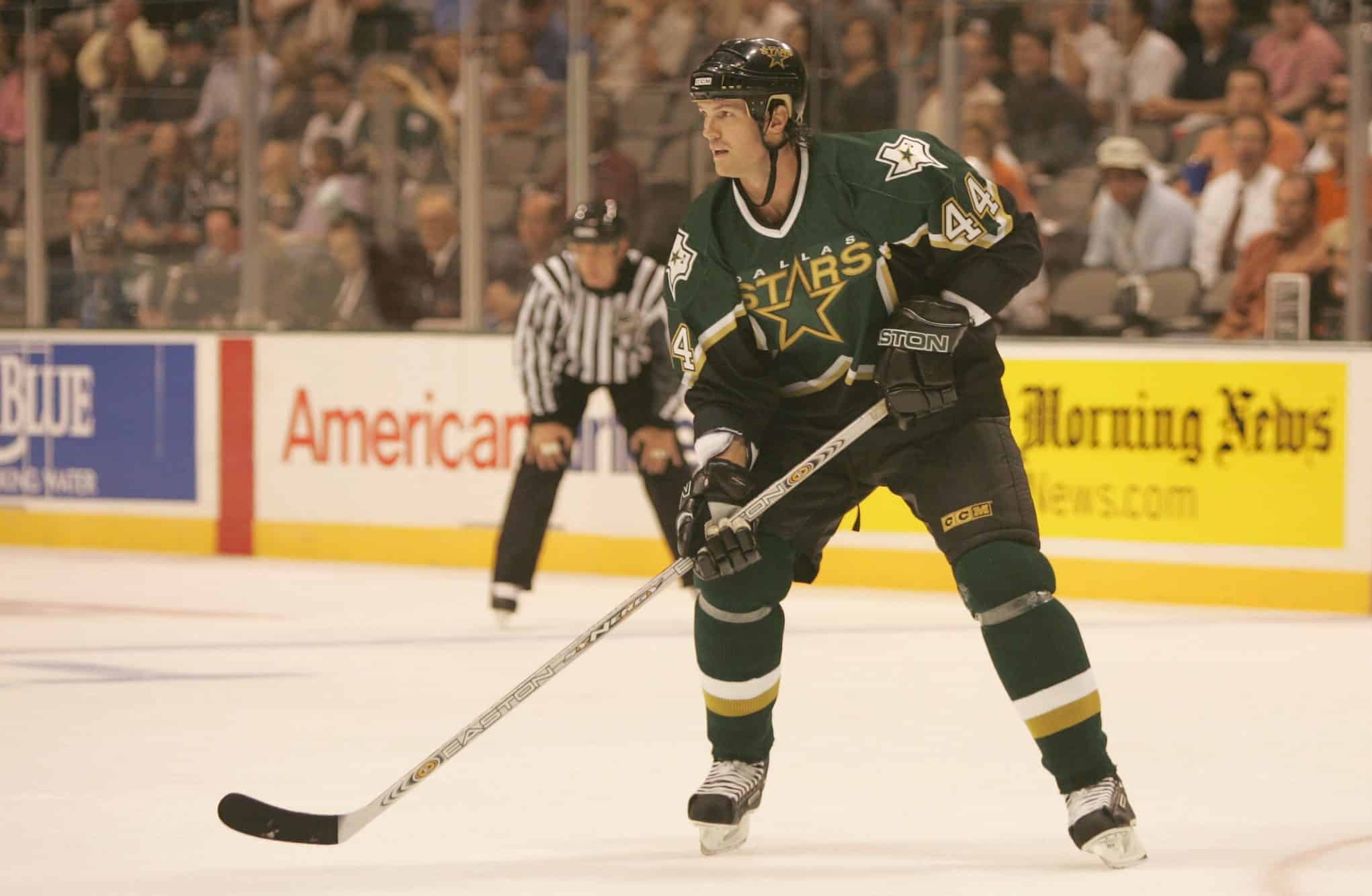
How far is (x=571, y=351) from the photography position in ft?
21.2

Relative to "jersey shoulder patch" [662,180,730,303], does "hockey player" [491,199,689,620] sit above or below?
below

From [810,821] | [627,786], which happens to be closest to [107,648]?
[627,786]

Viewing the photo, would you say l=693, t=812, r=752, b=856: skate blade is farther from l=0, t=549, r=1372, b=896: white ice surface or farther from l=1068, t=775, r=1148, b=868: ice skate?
l=1068, t=775, r=1148, b=868: ice skate

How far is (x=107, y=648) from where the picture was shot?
5.87 m

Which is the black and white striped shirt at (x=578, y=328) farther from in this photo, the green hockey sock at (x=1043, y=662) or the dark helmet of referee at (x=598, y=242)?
the green hockey sock at (x=1043, y=662)

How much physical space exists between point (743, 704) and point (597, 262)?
3143 mm

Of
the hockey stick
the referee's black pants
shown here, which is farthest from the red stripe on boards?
the hockey stick

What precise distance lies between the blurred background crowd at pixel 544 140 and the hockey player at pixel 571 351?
1.24m

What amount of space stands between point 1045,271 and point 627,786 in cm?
378

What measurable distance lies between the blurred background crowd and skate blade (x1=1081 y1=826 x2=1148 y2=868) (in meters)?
3.86

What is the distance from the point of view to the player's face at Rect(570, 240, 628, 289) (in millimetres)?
6383

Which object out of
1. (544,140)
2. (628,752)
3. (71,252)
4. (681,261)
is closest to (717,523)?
(681,261)

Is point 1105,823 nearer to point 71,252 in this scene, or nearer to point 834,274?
point 834,274

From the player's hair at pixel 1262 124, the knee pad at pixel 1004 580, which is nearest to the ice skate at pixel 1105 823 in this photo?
the knee pad at pixel 1004 580
